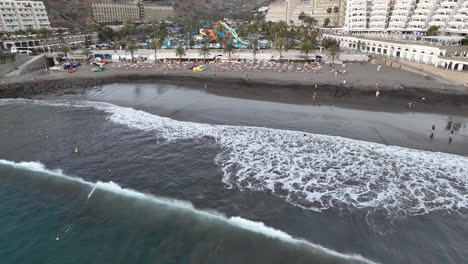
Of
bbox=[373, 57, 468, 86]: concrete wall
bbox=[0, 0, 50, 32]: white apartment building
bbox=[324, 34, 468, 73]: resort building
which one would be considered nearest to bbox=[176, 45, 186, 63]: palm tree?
bbox=[373, 57, 468, 86]: concrete wall

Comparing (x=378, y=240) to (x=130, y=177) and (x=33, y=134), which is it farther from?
(x=33, y=134)

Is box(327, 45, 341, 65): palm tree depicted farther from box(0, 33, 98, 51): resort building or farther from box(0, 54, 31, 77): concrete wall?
box(0, 33, 98, 51): resort building

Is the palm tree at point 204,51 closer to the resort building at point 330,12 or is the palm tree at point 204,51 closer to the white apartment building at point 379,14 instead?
the white apartment building at point 379,14

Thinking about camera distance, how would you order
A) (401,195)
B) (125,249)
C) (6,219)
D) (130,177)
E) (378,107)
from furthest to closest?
1. (378,107)
2. (130,177)
3. (401,195)
4. (6,219)
5. (125,249)

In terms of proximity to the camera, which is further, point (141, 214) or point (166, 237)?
point (141, 214)

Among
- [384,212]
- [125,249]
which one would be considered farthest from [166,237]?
[384,212]

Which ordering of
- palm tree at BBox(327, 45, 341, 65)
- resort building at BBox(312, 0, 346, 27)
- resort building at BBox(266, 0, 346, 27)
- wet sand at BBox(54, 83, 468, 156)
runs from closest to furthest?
wet sand at BBox(54, 83, 468, 156) < palm tree at BBox(327, 45, 341, 65) < resort building at BBox(312, 0, 346, 27) < resort building at BBox(266, 0, 346, 27)
